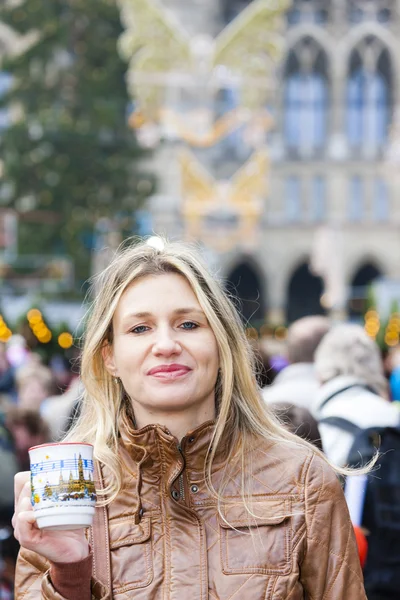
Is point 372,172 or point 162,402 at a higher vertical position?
point 372,172

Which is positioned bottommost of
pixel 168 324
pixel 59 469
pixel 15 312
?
pixel 59 469

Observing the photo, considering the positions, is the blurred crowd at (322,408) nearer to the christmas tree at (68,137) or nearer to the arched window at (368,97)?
the christmas tree at (68,137)

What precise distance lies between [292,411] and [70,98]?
62.4ft

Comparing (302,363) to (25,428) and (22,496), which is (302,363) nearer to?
(25,428)

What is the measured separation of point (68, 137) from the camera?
20.3 meters

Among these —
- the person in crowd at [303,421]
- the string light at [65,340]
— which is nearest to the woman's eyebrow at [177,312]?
the person in crowd at [303,421]

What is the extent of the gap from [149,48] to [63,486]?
65.7ft

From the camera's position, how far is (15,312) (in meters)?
13.6

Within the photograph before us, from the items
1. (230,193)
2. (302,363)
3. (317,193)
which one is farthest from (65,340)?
(317,193)

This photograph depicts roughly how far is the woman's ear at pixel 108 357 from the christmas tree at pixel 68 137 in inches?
730

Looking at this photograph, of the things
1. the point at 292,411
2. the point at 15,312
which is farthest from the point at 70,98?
the point at 292,411

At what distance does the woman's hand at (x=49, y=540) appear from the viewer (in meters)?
1.54

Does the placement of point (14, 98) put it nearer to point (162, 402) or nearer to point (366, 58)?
point (366, 58)

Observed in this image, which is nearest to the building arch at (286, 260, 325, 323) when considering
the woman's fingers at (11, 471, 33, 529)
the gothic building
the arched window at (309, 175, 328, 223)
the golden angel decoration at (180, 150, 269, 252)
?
the gothic building
